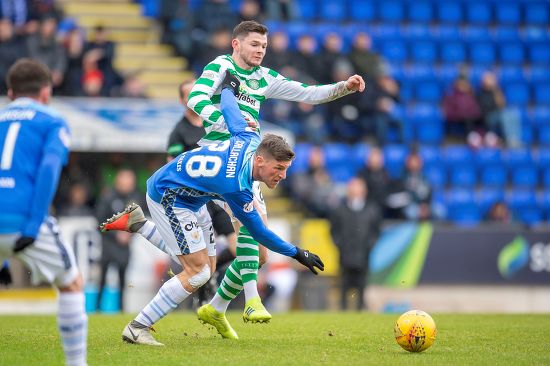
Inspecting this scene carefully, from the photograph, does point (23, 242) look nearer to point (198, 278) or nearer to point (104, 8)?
point (198, 278)

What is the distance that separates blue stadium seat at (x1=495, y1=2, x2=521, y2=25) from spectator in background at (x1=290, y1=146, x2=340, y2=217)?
981 cm

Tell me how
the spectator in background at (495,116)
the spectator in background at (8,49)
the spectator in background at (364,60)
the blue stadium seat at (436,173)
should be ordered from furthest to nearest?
the spectator in background at (495,116), the blue stadium seat at (436,173), the spectator in background at (364,60), the spectator in background at (8,49)

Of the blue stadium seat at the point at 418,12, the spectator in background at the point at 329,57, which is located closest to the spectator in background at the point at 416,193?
the spectator in background at the point at 329,57

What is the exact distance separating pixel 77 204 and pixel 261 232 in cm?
1050

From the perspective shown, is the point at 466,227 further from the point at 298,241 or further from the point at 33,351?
the point at 33,351

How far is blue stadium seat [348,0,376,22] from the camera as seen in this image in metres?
26.8

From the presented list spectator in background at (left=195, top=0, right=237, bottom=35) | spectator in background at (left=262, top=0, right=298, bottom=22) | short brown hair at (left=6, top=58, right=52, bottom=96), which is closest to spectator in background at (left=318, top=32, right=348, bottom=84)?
spectator in background at (left=195, top=0, right=237, bottom=35)

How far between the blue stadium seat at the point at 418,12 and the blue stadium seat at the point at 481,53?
1460 mm

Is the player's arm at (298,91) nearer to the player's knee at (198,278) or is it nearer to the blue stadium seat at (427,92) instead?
the player's knee at (198,278)

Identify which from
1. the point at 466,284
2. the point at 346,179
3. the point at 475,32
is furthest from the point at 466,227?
the point at 475,32

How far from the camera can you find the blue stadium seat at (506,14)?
2839cm

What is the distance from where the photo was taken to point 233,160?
342 inches

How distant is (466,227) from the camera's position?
65.6 ft

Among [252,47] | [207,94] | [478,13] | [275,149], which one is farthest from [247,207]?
[478,13]
